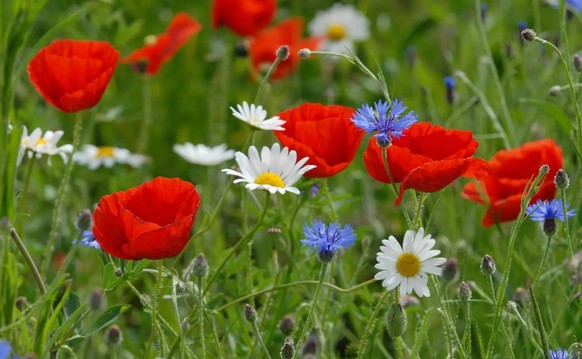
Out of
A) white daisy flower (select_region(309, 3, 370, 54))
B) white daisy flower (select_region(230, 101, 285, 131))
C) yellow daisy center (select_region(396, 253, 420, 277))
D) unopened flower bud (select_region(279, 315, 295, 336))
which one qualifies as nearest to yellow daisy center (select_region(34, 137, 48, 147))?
white daisy flower (select_region(230, 101, 285, 131))

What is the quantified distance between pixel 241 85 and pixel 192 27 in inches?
39.8

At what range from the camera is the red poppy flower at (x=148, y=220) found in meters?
Result: 1.34

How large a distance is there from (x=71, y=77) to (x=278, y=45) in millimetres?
1393

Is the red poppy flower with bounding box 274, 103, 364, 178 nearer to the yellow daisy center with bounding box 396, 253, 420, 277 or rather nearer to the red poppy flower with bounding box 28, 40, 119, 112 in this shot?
the yellow daisy center with bounding box 396, 253, 420, 277

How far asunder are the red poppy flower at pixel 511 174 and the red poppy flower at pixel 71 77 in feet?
2.02

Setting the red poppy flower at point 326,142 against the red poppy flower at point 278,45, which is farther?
the red poppy flower at point 278,45

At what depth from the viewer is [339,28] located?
11.0ft

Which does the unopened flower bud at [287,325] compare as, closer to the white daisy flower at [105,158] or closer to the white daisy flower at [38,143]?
the white daisy flower at [38,143]

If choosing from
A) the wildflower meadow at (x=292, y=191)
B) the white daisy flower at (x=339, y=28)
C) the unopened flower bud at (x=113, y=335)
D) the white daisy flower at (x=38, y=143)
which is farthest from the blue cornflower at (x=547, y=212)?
the white daisy flower at (x=339, y=28)

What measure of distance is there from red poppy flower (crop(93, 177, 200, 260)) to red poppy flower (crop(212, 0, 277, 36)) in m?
1.50

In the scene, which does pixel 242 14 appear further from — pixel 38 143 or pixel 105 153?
pixel 38 143

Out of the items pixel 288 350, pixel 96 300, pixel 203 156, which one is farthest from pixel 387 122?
pixel 203 156

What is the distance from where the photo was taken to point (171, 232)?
134 centimetres

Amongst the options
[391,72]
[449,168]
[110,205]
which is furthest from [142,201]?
[391,72]
